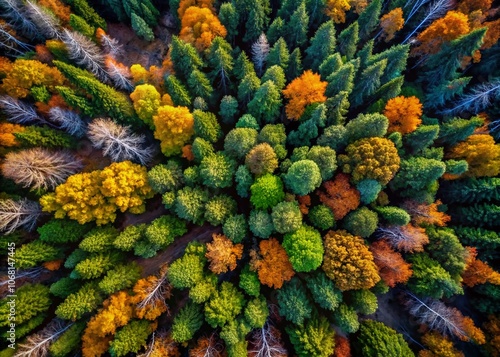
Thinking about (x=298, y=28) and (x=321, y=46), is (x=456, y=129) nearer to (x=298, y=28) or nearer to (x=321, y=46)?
(x=321, y=46)

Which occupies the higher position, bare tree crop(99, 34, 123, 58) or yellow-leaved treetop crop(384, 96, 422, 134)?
yellow-leaved treetop crop(384, 96, 422, 134)

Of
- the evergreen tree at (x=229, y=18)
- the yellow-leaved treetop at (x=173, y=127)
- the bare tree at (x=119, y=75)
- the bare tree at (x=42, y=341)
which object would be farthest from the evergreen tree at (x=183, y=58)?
the bare tree at (x=42, y=341)

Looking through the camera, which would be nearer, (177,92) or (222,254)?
(222,254)

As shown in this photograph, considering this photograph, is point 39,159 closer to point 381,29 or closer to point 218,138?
point 218,138

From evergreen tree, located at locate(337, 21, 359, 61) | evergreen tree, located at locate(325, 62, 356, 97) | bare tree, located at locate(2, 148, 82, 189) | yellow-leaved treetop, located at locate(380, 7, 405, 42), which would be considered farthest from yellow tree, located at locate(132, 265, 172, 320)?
yellow-leaved treetop, located at locate(380, 7, 405, 42)

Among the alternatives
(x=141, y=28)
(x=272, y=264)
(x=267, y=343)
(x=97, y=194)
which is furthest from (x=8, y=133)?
(x=267, y=343)

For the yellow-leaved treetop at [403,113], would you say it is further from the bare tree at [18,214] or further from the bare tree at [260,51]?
the bare tree at [18,214]

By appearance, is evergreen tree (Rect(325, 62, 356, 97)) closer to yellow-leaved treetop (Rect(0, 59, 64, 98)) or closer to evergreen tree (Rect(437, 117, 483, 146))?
evergreen tree (Rect(437, 117, 483, 146))
